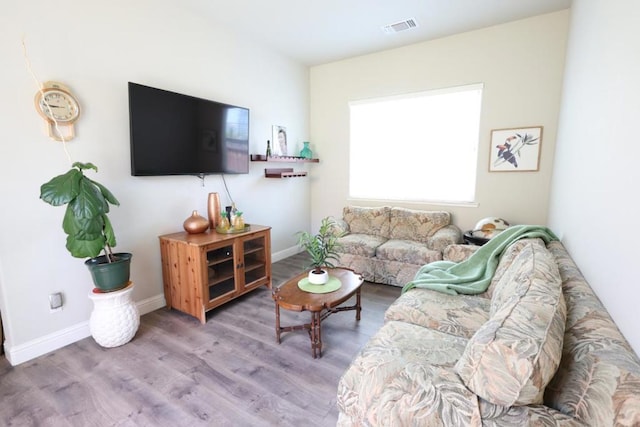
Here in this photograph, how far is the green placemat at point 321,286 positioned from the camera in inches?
91.3

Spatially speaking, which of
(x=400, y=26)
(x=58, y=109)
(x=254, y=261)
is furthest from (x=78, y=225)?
(x=400, y=26)

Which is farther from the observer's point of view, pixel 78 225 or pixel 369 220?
pixel 369 220

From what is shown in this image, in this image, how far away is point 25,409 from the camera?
1727 mm

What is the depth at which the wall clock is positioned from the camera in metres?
2.13

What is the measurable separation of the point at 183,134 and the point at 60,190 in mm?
1201

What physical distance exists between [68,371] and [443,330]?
8.18 feet

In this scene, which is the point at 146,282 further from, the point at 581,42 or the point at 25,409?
the point at 581,42

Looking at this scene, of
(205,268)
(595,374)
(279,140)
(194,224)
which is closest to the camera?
(595,374)

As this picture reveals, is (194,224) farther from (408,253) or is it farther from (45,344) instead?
(408,253)

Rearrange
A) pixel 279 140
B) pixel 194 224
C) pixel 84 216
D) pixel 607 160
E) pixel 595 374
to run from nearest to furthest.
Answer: pixel 595 374 → pixel 607 160 → pixel 84 216 → pixel 194 224 → pixel 279 140

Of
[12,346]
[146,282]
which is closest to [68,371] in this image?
[12,346]

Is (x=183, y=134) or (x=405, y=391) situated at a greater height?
(x=183, y=134)

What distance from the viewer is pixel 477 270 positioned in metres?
2.31

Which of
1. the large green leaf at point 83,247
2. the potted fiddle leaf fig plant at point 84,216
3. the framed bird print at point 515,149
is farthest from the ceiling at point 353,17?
the large green leaf at point 83,247
